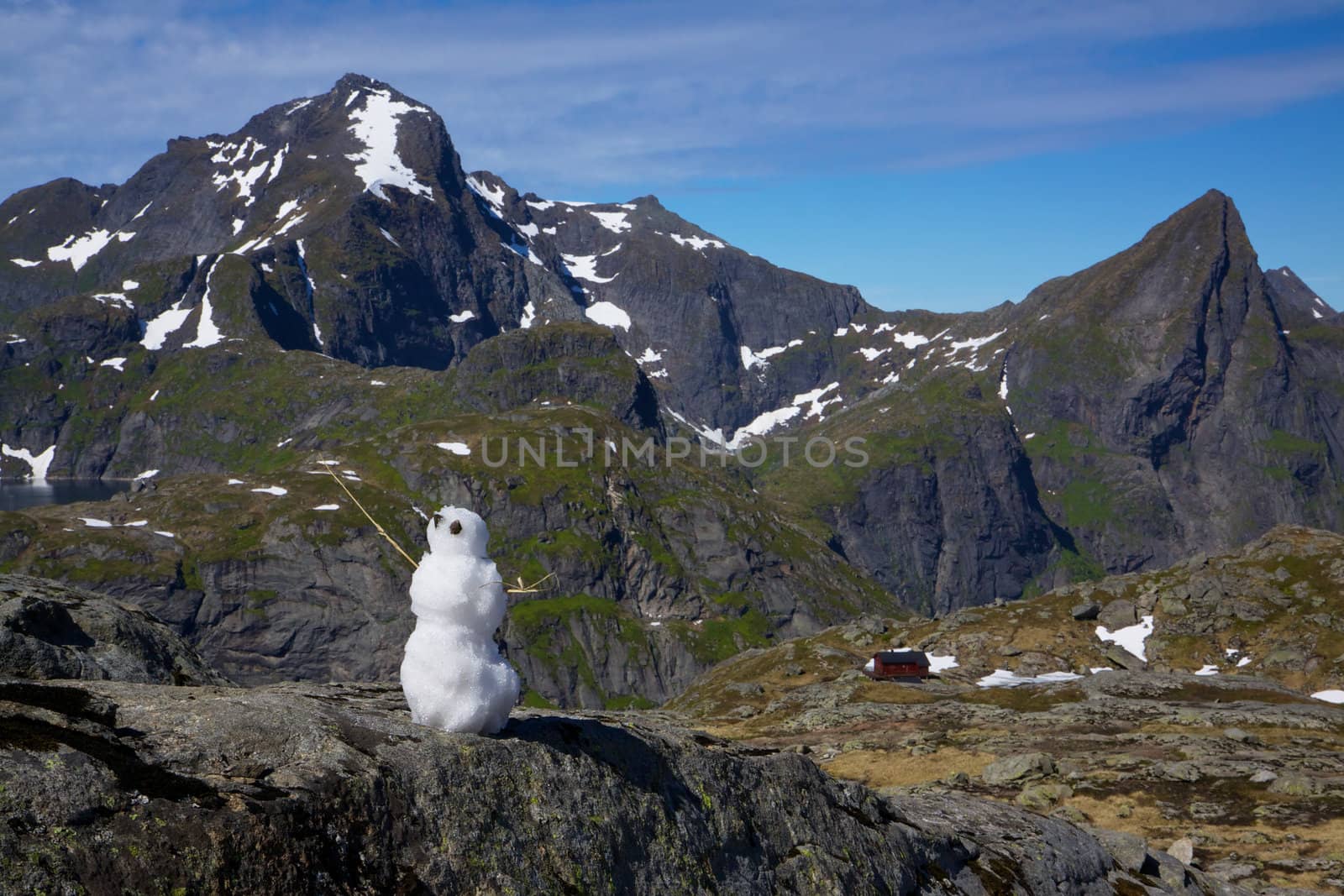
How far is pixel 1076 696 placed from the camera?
84.1 m

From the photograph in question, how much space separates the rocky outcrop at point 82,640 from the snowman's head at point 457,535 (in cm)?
878

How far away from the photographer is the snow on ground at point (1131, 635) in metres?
106

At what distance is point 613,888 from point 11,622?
43.2 ft

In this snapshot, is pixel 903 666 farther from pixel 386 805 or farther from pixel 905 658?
pixel 386 805

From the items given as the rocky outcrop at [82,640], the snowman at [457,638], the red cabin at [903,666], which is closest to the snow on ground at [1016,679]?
the red cabin at [903,666]

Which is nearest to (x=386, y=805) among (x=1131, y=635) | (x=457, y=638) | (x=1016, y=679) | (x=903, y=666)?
(x=457, y=638)

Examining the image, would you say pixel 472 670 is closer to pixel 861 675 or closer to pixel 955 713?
pixel 955 713

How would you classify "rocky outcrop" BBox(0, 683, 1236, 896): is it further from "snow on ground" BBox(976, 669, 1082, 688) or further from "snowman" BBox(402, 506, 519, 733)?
"snow on ground" BBox(976, 669, 1082, 688)

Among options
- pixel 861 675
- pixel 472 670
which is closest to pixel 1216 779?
pixel 861 675

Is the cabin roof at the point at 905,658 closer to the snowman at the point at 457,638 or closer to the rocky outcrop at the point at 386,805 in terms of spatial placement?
the rocky outcrop at the point at 386,805

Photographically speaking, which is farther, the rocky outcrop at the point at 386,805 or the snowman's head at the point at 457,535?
the snowman's head at the point at 457,535

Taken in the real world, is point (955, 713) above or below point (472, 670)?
below

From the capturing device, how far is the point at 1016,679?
319 ft

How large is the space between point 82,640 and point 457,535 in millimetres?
12249
